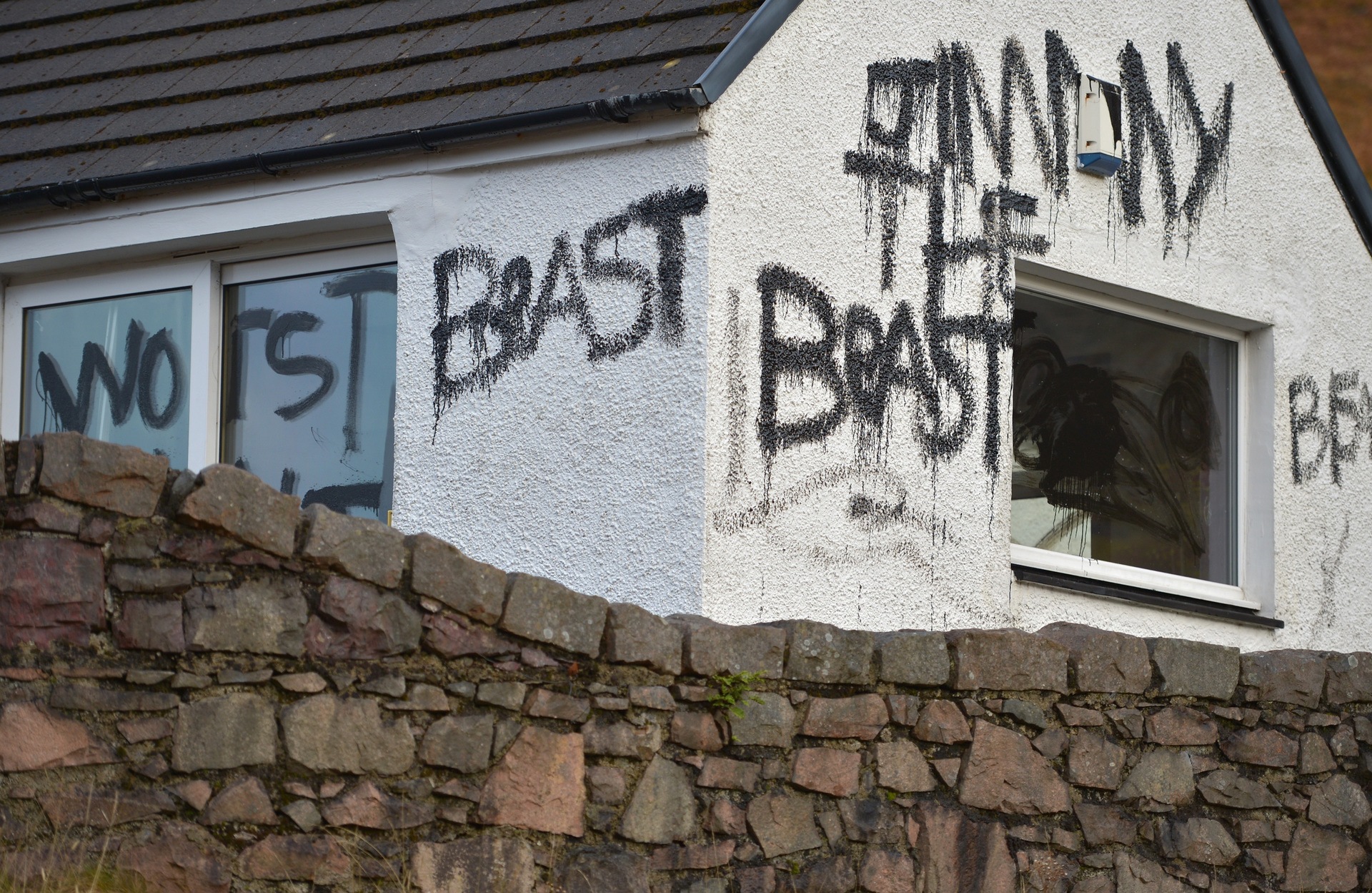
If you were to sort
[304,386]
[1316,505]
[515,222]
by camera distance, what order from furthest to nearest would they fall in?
[1316,505] < [304,386] < [515,222]

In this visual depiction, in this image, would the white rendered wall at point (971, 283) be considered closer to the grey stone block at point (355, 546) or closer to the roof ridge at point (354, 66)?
the roof ridge at point (354, 66)

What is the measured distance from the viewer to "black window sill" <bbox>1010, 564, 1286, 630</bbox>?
21.5ft

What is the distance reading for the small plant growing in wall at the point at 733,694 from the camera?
468cm

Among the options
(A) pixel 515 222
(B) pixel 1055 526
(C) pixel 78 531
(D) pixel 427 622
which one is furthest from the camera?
(B) pixel 1055 526

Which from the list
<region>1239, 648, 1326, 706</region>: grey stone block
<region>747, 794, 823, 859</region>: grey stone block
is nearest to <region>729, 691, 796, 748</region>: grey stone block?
<region>747, 794, 823, 859</region>: grey stone block

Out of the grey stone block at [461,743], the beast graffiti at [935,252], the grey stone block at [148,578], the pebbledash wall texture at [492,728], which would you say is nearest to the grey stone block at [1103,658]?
the pebbledash wall texture at [492,728]

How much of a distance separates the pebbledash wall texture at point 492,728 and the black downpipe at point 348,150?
1.83m

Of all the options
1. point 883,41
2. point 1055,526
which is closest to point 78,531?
point 883,41

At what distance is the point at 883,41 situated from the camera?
6.20 m

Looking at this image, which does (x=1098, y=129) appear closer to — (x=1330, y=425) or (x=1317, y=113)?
(x=1317, y=113)

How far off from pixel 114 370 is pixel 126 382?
75 mm

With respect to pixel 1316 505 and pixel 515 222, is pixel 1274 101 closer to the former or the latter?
pixel 1316 505

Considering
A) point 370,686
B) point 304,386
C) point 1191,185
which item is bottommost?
point 370,686

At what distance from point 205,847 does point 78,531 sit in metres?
0.84
